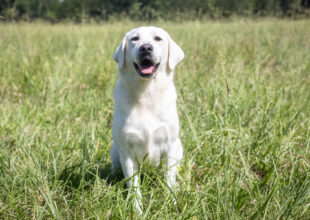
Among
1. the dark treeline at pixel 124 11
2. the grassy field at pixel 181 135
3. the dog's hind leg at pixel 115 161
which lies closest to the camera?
the grassy field at pixel 181 135

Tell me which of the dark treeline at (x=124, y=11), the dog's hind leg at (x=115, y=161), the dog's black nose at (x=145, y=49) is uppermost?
the dark treeline at (x=124, y=11)

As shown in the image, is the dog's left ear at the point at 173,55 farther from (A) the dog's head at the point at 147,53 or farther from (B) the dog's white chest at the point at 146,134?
(B) the dog's white chest at the point at 146,134

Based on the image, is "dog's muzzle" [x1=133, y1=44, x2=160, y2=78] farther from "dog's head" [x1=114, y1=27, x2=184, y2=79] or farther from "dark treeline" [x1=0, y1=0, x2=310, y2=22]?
"dark treeline" [x1=0, y1=0, x2=310, y2=22]

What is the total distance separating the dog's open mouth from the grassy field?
1.36 feet

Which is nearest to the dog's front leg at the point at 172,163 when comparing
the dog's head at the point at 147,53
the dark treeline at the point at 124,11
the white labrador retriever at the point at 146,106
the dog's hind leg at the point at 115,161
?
the white labrador retriever at the point at 146,106

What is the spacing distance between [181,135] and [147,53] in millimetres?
859

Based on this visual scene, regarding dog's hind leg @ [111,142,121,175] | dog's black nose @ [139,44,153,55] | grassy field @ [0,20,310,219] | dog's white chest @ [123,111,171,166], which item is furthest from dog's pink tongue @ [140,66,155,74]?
dog's hind leg @ [111,142,121,175]

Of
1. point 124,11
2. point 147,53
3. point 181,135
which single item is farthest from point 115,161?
Result: point 124,11

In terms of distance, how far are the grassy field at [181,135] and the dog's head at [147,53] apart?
15.7 inches

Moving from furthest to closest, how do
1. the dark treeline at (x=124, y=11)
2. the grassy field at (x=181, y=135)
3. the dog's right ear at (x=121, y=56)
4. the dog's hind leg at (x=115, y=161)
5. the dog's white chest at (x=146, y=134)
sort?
1. the dark treeline at (x=124, y=11)
2. the dog's hind leg at (x=115, y=161)
3. the dog's right ear at (x=121, y=56)
4. the dog's white chest at (x=146, y=134)
5. the grassy field at (x=181, y=135)

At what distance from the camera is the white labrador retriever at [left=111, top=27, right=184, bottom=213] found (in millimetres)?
1705

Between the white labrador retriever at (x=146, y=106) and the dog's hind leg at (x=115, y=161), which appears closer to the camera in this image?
the white labrador retriever at (x=146, y=106)

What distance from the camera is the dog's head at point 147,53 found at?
1734 mm

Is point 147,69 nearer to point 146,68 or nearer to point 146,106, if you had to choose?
point 146,68
